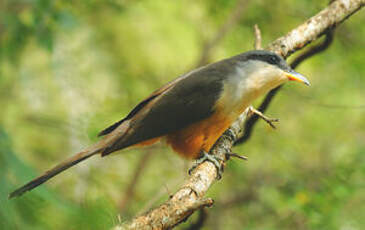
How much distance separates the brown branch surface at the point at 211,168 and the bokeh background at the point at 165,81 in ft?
2.88

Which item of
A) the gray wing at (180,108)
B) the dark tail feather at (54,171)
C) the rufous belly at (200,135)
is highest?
the gray wing at (180,108)

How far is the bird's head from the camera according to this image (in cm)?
341

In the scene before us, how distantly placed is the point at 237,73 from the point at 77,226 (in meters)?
2.33

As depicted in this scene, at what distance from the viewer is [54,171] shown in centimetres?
287

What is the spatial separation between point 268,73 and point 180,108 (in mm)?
703

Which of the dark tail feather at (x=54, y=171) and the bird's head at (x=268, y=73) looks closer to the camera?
the dark tail feather at (x=54, y=171)

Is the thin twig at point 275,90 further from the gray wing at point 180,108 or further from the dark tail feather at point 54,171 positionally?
the dark tail feather at point 54,171

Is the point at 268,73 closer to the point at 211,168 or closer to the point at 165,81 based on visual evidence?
the point at 211,168

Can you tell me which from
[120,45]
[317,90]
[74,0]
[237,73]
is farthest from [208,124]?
[120,45]

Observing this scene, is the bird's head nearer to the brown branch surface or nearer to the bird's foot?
the brown branch surface

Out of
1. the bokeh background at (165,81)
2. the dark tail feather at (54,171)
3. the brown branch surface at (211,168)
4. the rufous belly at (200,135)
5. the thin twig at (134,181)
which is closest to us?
the dark tail feather at (54,171)

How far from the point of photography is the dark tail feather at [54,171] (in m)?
2.01

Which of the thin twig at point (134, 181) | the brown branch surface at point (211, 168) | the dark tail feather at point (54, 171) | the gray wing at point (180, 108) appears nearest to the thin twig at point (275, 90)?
the brown branch surface at point (211, 168)

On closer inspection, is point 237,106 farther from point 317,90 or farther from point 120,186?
point 120,186
